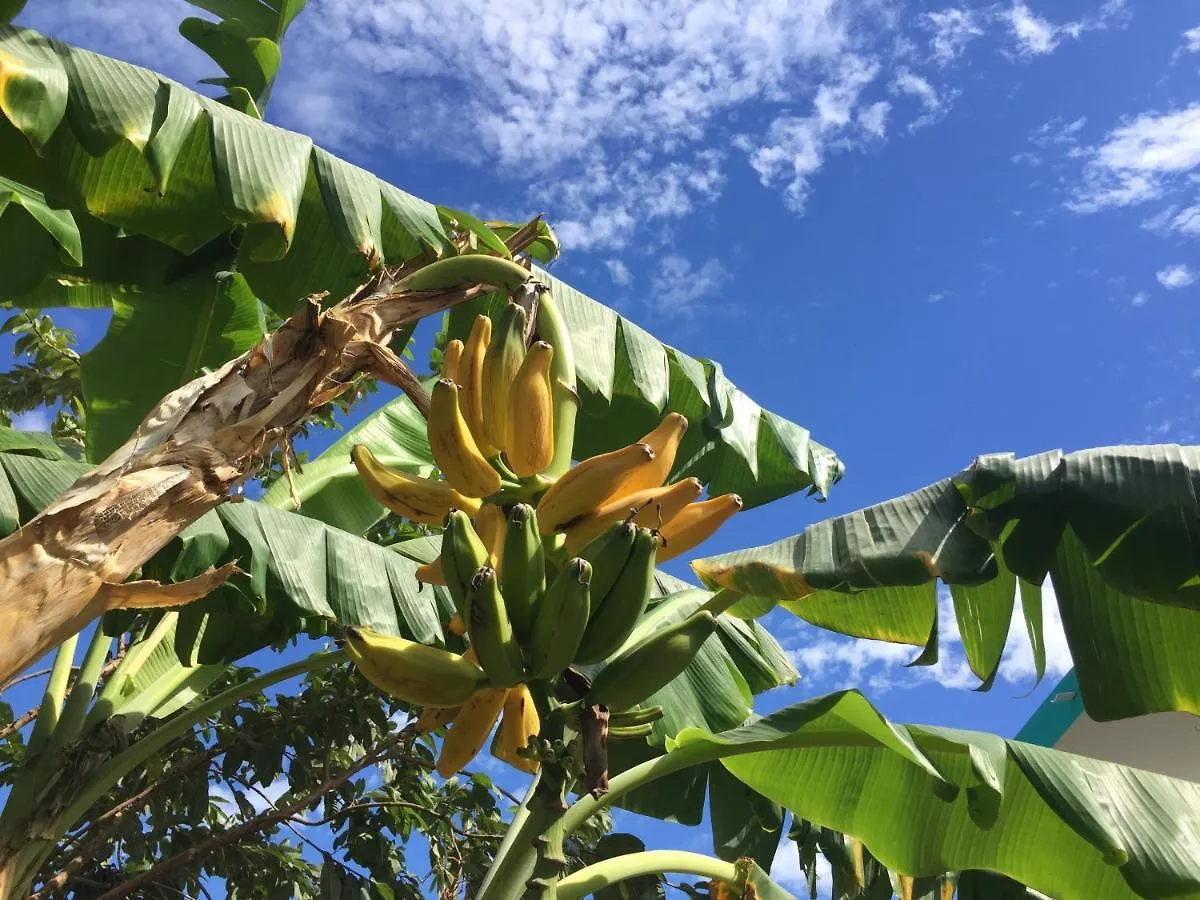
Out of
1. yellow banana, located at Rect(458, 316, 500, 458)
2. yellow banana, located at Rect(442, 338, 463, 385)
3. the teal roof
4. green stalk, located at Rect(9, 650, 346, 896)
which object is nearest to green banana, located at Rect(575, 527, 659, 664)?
yellow banana, located at Rect(458, 316, 500, 458)

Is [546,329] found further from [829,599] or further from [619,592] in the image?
[829,599]

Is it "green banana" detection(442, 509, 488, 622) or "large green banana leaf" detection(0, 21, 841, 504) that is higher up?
"large green banana leaf" detection(0, 21, 841, 504)

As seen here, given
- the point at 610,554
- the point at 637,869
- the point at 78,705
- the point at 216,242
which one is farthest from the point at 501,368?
the point at 78,705

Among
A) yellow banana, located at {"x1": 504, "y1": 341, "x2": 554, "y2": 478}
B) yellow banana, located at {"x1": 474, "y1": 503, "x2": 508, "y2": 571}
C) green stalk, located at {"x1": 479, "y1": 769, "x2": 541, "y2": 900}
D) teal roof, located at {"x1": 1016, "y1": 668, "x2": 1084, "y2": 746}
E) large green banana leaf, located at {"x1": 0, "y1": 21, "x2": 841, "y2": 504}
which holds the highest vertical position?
teal roof, located at {"x1": 1016, "y1": 668, "x2": 1084, "y2": 746}

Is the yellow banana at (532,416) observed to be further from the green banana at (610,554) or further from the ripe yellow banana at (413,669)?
the ripe yellow banana at (413,669)

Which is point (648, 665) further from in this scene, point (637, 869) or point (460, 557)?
point (637, 869)

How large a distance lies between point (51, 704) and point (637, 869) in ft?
6.19

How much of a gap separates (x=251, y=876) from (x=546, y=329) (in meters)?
3.21

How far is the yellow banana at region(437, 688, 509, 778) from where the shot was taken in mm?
1241

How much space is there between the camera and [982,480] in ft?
4.58

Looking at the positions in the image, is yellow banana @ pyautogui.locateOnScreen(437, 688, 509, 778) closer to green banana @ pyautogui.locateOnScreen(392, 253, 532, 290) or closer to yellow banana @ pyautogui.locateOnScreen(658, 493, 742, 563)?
yellow banana @ pyautogui.locateOnScreen(658, 493, 742, 563)

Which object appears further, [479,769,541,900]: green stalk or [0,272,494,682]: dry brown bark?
[479,769,541,900]: green stalk

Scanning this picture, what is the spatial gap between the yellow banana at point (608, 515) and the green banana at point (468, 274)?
1.55 ft

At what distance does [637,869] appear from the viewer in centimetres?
154
